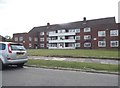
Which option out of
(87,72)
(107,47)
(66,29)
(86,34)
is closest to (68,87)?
(87,72)

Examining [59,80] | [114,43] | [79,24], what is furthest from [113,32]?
[59,80]

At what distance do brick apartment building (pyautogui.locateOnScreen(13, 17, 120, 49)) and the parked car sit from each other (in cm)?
4324

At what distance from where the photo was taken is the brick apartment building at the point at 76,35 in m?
52.4

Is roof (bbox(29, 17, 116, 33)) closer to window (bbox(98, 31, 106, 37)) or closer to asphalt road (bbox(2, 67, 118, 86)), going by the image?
window (bbox(98, 31, 106, 37))

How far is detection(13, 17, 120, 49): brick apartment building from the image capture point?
5241 cm

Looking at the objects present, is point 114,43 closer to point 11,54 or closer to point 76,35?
point 76,35

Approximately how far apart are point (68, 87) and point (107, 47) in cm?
4750

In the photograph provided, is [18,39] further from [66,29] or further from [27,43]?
[66,29]

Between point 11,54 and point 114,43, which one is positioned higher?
point 114,43

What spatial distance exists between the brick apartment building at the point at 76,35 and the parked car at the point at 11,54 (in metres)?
43.2

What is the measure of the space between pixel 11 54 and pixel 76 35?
177 ft

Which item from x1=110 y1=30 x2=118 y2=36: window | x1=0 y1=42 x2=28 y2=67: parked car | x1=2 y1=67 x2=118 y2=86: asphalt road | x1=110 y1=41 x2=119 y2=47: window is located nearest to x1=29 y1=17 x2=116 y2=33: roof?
x1=110 y1=30 x2=118 y2=36: window

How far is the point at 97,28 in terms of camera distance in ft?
179

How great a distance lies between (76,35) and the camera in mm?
64562
